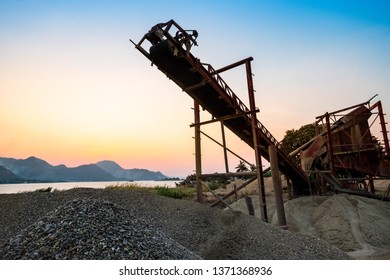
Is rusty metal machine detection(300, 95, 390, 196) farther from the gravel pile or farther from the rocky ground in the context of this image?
the gravel pile

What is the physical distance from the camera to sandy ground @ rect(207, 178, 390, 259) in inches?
297

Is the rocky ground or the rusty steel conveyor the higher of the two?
the rusty steel conveyor

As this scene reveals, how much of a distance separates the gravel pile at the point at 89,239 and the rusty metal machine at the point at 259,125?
4020 mm

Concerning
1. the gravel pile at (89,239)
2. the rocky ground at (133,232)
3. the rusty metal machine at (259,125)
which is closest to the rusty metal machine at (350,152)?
the rusty metal machine at (259,125)

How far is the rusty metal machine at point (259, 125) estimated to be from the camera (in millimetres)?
6465

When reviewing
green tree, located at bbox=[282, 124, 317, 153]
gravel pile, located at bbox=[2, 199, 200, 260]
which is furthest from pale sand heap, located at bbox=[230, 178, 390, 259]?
green tree, located at bbox=[282, 124, 317, 153]

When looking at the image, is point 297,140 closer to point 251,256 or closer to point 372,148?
point 372,148

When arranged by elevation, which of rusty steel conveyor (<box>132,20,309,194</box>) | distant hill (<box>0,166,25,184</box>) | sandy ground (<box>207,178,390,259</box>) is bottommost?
sandy ground (<box>207,178,390,259</box>)

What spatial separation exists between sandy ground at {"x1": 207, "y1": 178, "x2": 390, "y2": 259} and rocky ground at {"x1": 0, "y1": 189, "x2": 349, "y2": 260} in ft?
8.31

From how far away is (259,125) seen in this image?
338 inches

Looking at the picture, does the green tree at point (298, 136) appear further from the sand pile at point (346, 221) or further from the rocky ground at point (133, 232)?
the rocky ground at point (133, 232)

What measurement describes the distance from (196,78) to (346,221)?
666cm
